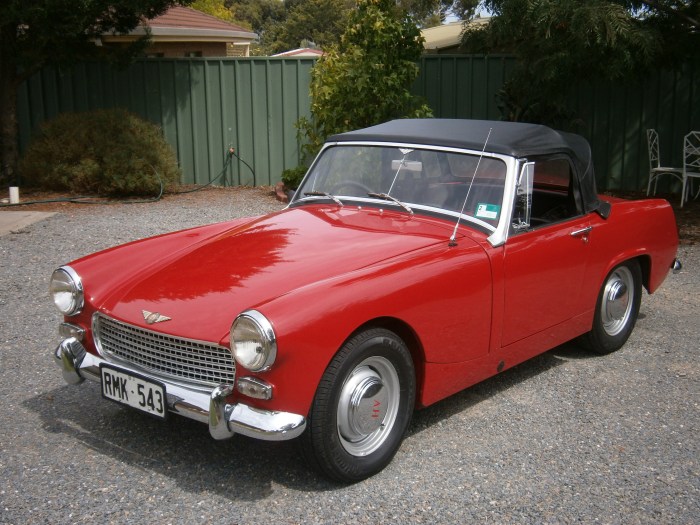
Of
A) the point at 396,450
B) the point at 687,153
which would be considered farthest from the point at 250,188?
the point at 396,450

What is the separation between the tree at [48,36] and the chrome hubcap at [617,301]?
303 inches

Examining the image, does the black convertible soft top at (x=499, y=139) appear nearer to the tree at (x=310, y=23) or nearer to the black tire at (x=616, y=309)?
the black tire at (x=616, y=309)

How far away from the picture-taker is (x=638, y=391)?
461 cm

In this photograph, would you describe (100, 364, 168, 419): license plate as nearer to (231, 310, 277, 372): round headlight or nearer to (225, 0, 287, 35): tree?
(231, 310, 277, 372): round headlight

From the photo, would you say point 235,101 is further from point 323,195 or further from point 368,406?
point 368,406

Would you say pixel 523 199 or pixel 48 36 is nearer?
pixel 523 199

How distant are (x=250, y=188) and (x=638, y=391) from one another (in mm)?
8861

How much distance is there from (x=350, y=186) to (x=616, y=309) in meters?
2.02

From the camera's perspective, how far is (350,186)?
4734mm

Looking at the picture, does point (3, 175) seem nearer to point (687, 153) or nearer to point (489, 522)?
point (687, 153)

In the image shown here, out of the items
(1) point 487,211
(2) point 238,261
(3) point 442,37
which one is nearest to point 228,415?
(2) point 238,261

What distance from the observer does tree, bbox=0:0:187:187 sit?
1002 centimetres

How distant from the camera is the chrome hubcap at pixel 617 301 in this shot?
5.14 metres

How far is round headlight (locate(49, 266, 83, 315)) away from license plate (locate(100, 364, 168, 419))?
1.46 ft
